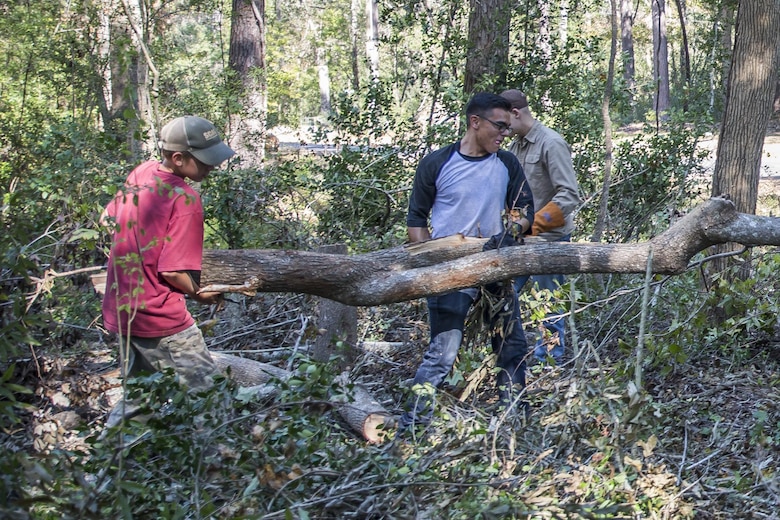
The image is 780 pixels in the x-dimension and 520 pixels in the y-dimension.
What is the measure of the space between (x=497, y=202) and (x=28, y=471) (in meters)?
3.29

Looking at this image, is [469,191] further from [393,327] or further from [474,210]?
[393,327]

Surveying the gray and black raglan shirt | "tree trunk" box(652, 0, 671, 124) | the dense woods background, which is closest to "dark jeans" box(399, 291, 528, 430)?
the dense woods background

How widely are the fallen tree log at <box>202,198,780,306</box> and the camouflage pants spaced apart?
0.32 m

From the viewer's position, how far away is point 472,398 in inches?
205

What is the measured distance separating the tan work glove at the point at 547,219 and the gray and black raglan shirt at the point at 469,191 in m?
0.43

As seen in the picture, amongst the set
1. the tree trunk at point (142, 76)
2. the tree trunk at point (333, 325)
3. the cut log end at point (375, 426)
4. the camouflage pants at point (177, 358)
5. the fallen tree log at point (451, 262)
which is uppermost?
the tree trunk at point (142, 76)

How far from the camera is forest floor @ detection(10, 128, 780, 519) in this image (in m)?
4.02

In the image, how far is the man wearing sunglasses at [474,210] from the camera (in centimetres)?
490

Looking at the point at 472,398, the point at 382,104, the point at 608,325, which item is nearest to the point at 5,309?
the point at 472,398

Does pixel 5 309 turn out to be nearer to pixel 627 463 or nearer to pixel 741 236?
pixel 627 463

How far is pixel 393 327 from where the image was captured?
710 centimetres

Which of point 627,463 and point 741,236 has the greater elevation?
point 741,236

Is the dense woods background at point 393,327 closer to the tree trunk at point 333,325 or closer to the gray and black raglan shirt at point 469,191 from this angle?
the tree trunk at point 333,325

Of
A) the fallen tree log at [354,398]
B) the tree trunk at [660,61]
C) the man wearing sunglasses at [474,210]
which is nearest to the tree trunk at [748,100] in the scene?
the tree trunk at [660,61]
